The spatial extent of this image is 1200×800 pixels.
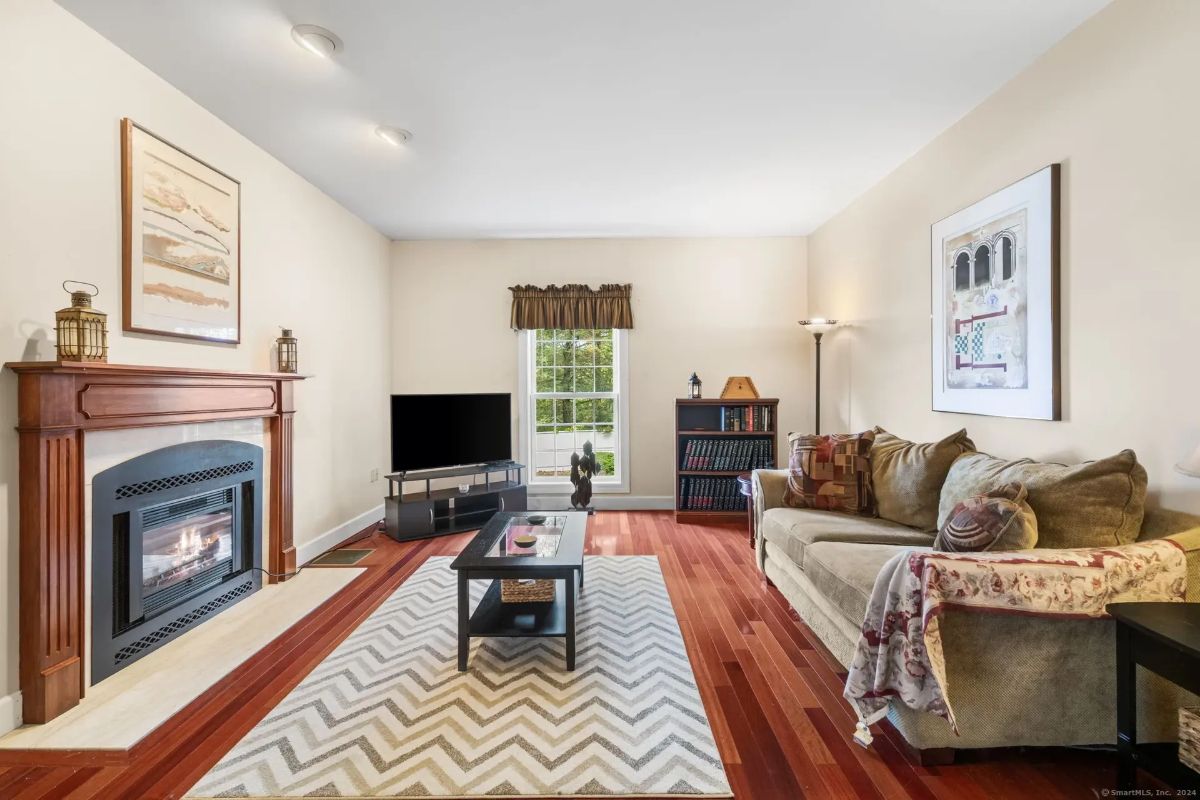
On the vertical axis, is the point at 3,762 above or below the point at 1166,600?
below

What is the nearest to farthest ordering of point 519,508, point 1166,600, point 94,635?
point 1166,600 → point 94,635 → point 519,508

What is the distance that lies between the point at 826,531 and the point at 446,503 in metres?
3.11

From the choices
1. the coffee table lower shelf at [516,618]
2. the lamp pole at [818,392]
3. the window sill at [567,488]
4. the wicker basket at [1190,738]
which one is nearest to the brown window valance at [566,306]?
the window sill at [567,488]

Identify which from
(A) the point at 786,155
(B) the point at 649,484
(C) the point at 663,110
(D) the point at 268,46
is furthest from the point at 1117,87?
(B) the point at 649,484

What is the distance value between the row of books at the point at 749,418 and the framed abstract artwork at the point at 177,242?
151 inches

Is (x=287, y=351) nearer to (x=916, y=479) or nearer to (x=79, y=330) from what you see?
(x=79, y=330)

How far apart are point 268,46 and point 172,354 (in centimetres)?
152

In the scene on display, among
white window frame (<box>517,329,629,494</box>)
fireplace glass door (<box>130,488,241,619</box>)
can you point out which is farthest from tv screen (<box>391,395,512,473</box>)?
fireplace glass door (<box>130,488,241,619</box>)

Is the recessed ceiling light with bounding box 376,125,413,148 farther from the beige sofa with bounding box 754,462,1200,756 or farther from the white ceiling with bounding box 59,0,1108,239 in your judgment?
the beige sofa with bounding box 754,462,1200,756

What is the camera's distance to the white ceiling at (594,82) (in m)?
2.11

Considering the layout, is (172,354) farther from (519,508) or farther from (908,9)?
(908,9)

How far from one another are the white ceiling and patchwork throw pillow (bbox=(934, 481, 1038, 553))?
190cm

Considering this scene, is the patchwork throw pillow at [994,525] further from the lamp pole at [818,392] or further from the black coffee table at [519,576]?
the lamp pole at [818,392]

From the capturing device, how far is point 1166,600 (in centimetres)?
161
